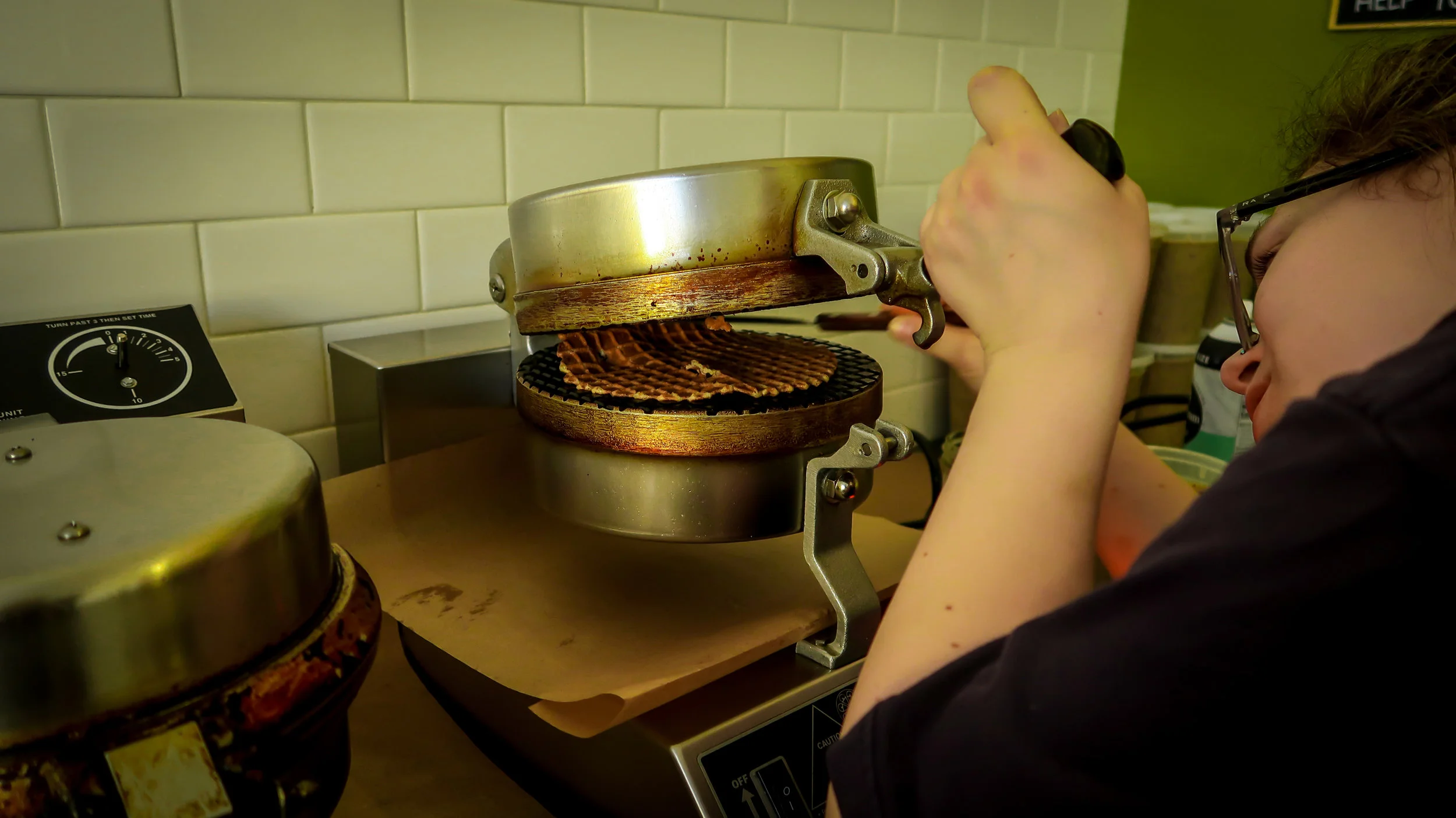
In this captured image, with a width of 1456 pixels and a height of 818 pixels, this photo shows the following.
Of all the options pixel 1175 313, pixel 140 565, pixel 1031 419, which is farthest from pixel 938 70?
pixel 140 565

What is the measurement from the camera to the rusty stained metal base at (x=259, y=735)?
413mm

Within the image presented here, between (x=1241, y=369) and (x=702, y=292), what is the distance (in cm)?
41

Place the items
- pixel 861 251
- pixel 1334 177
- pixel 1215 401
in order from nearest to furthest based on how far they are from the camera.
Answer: pixel 1334 177 < pixel 861 251 < pixel 1215 401

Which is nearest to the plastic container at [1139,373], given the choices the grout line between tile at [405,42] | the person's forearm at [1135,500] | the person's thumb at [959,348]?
the person's forearm at [1135,500]

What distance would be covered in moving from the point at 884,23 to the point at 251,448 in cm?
136

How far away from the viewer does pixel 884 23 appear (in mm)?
1611

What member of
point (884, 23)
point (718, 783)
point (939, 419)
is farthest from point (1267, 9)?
point (718, 783)

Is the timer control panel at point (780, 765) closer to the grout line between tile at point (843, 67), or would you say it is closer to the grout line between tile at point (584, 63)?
the grout line between tile at point (584, 63)

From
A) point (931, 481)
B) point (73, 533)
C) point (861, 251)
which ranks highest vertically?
point (861, 251)

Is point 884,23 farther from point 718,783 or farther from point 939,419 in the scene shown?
point 718,783

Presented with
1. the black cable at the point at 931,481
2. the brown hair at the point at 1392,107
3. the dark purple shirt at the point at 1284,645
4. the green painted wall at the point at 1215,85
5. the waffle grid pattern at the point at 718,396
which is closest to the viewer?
the dark purple shirt at the point at 1284,645

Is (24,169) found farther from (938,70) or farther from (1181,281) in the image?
(1181,281)

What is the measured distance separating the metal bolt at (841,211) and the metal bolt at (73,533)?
479 mm

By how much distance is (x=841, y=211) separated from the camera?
2.23 ft
